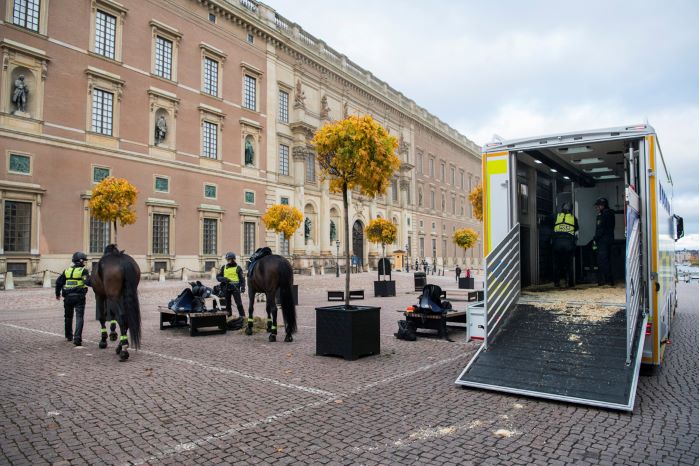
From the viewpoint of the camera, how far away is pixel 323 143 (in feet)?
33.0

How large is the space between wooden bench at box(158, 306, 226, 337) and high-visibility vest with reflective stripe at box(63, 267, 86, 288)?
85.4 inches

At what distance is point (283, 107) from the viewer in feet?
134

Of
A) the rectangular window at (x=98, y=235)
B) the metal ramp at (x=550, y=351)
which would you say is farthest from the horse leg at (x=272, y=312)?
the rectangular window at (x=98, y=235)

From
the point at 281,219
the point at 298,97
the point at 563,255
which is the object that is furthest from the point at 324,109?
the point at 563,255

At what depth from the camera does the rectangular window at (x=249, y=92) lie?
36678 millimetres

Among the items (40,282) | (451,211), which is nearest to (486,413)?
(40,282)

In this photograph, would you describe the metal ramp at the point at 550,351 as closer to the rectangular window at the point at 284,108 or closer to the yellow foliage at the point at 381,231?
the yellow foliage at the point at 381,231

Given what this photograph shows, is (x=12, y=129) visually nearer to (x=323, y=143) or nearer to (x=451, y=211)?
(x=323, y=143)

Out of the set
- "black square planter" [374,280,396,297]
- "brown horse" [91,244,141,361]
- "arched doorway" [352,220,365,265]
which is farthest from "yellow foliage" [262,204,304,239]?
"brown horse" [91,244,141,361]

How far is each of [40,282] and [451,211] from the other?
55198 millimetres

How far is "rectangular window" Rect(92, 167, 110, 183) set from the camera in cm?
2664

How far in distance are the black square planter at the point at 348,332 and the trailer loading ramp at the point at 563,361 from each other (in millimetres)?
2009

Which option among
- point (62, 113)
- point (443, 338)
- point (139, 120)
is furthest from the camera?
point (139, 120)

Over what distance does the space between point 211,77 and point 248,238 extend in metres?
11.4
